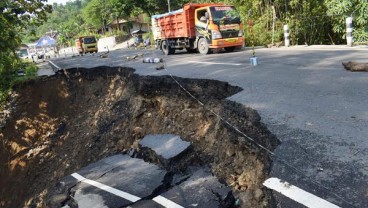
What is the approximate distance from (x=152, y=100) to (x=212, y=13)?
8126 mm

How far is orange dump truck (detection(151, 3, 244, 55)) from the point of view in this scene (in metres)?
14.8

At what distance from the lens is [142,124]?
7367mm

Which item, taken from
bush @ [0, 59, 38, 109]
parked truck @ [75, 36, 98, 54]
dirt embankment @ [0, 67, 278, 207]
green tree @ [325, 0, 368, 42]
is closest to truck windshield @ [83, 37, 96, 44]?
parked truck @ [75, 36, 98, 54]

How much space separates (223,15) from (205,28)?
999 mm

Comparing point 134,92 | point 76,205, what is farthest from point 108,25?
point 76,205

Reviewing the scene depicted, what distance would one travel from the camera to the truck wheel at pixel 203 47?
15.5 m

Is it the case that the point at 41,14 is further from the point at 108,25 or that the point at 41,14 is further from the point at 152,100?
the point at 108,25

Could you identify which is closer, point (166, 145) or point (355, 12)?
point (166, 145)

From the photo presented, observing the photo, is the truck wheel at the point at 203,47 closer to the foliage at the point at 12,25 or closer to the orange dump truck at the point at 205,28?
the orange dump truck at the point at 205,28

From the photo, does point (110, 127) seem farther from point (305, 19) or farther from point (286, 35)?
point (305, 19)

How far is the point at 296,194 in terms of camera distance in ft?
9.25

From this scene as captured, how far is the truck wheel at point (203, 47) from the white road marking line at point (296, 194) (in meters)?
12.7

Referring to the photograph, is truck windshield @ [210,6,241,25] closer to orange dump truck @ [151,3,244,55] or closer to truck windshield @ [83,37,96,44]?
orange dump truck @ [151,3,244,55]

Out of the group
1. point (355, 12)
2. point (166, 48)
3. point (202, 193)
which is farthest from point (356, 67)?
point (166, 48)
